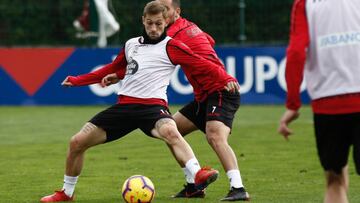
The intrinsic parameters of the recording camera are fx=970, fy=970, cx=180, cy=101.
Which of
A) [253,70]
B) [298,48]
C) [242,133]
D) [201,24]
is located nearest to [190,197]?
[298,48]

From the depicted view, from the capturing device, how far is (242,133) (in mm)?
16484

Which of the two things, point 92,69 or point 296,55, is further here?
point 92,69

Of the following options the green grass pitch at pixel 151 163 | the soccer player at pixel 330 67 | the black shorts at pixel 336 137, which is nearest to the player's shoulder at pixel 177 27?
the green grass pitch at pixel 151 163

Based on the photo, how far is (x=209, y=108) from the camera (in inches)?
378

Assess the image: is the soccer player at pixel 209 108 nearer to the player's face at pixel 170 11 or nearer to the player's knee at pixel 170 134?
the player's face at pixel 170 11

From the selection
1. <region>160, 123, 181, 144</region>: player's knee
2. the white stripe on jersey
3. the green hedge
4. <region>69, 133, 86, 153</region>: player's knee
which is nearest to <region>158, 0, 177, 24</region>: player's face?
<region>160, 123, 181, 144</region>: player's knee

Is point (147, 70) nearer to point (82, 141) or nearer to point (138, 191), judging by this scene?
point (82, 141)

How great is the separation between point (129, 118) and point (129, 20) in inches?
589

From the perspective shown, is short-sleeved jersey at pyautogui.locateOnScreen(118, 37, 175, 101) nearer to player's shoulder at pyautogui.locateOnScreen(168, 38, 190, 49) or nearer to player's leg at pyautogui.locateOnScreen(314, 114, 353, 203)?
player's shoulder at pyautogui.locateOnScreen(168, 38, 190, 49)

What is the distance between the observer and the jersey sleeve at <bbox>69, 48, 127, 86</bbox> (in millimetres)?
9562

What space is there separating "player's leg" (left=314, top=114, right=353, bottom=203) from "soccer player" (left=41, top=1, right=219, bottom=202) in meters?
2.32

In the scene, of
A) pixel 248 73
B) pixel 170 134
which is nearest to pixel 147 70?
pixel 170 134

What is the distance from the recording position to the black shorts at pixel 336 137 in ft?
21.7

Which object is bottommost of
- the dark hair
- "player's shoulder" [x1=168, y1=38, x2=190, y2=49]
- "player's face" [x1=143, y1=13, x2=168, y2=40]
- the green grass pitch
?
the green grass pitch
